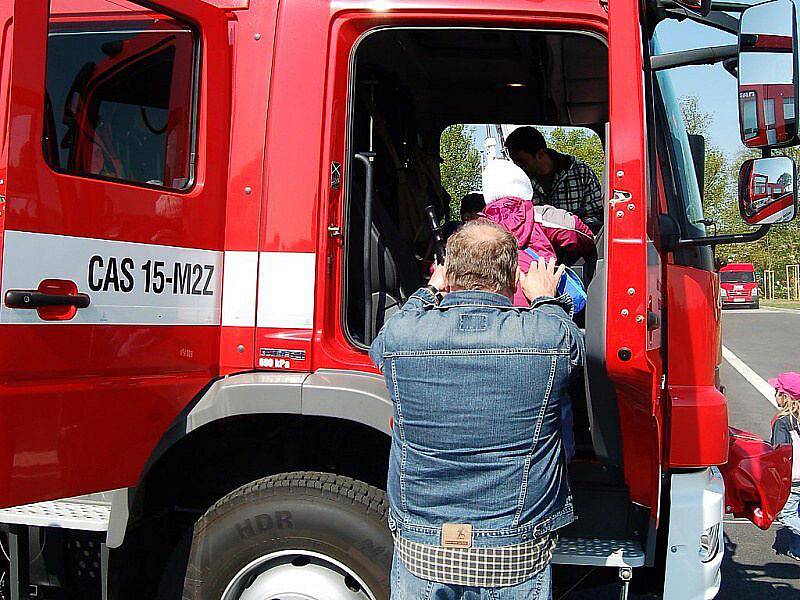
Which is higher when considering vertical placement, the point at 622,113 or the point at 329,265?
the point at 622,113

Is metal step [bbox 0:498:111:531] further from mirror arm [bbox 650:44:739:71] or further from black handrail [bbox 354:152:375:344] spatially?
mirror arm [bbox 650:44:739:71]

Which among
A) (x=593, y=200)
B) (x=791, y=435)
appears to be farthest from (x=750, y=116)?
(x=791, y=435)

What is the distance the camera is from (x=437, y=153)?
5652 mm


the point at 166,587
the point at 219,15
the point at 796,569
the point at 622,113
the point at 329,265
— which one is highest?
the point at 219,15

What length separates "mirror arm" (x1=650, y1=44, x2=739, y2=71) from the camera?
2877mm

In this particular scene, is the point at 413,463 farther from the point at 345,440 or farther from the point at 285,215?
the point at 285,215

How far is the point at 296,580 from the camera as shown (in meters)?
2.97

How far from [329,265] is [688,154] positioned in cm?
175

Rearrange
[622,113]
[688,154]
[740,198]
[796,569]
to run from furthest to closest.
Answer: [796,569] < [688,154] < [740,198] < [622,113]

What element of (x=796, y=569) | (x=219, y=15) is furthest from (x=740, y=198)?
(x=796, y=569)

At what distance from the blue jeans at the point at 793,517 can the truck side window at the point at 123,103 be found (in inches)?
145

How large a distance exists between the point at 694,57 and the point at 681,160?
699 mm

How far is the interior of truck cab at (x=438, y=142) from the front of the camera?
3123 millimetres

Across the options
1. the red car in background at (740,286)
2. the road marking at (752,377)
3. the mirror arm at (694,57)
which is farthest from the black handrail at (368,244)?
the red car in background at (740,286)
